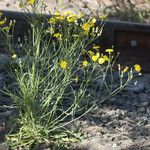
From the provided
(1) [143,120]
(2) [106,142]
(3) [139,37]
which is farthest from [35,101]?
(3) [139,37]

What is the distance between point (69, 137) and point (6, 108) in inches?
26.7

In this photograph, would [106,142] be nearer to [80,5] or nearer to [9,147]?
[9,147]

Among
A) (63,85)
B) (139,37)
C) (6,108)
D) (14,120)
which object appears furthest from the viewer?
(139,37)

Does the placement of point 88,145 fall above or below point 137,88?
below

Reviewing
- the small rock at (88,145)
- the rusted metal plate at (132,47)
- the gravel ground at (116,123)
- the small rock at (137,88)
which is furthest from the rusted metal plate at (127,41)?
the small rock at (88,145)

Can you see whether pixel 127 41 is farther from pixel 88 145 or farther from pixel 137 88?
pixel 88 145

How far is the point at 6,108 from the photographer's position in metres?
4.14

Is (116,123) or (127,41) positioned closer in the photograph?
(116,123)

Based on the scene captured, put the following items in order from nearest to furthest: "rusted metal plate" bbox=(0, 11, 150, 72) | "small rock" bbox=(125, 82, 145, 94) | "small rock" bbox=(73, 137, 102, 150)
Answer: "small rock" bbox=(73, 137, 102, 150), "small rock" bbox=(125, 82, 145, 94), "rusted metal plate" bbox=(0, 11, 150, 72)

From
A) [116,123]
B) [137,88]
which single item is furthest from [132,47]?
[116,123]

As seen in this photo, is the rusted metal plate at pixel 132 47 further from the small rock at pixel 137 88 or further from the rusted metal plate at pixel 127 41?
the small rock at pixel 137 88

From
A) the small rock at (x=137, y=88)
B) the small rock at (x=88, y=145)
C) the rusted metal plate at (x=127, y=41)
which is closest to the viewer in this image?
the small rock at (x=88, y=145)

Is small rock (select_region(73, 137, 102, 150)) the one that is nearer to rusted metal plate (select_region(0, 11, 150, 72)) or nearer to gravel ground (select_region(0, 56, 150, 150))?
gravel ground (select_region(0, 56, 150, 150))

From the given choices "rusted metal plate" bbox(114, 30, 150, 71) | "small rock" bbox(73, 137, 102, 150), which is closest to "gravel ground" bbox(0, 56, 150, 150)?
"small rock" bbox(73, 137, 102, 150)
